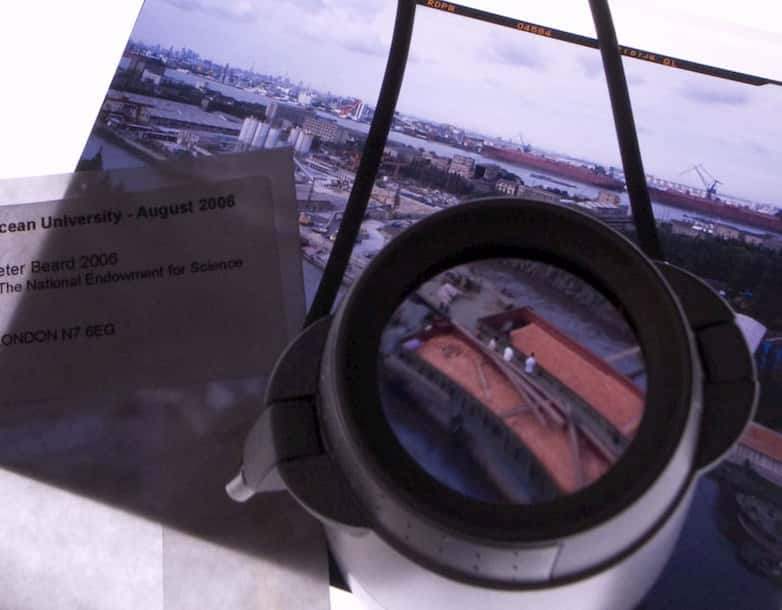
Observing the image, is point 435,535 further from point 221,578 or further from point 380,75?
point 380,75

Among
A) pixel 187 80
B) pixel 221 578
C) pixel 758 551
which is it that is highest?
pixel 187 80

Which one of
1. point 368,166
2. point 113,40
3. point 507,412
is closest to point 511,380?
point 507,412

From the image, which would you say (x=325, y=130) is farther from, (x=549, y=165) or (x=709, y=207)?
(x=709, y=207)

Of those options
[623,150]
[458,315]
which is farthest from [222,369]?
[623,150]

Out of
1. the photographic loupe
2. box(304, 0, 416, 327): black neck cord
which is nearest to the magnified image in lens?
the photographic loupe

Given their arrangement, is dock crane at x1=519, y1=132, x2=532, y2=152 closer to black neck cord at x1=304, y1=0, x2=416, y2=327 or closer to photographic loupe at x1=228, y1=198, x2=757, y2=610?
black neck cord at x1=304, y1=0, x2=416, y2=327

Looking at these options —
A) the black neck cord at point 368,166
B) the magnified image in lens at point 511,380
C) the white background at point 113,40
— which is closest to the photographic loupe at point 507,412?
the magnified image in lens at point 511,380
